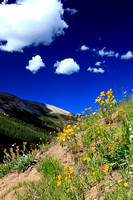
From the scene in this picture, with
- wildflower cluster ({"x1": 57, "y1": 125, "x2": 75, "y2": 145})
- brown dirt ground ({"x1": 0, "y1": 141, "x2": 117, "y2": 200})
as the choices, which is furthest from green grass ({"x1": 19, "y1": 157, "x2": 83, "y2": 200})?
wildflower cluster ({"x1": 57, "y1": 125, "x2": 75, "y2": 145})

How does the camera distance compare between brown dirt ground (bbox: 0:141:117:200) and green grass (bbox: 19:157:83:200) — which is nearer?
brown dirt ground (bbox: 0:141:117:200)

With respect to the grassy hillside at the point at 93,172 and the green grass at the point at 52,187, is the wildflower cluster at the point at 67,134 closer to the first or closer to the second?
the grassy hillside at the point at 93,172

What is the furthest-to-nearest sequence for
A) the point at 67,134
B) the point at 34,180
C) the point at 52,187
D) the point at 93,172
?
the point at 67,134, the point at 34,180, the point at 52,187, the point at 93,172

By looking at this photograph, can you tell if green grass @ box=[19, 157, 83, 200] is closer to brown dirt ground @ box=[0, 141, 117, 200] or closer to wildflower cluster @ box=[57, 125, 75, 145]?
brown dirt ground @ box=[0, 141, 117, 200]

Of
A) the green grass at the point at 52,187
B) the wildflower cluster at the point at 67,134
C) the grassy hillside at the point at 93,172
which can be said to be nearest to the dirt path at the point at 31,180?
the grassy hillside at the point at 93,172

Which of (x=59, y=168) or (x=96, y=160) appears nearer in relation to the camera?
(x=96, y=160)

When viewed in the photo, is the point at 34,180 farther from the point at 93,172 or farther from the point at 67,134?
the point at 93,172

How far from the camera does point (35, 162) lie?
17.3ft

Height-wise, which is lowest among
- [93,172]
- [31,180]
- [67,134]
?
[31,180]

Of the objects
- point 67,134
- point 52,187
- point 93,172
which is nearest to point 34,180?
point 52,187

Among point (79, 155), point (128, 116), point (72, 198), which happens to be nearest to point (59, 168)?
point (79, 155)

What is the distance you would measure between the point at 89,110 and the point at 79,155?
219cm

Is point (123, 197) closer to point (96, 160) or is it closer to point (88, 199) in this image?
point (88, 199)

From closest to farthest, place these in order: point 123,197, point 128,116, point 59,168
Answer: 1. point 123,197
2. point 59,168
3. point 128,116
